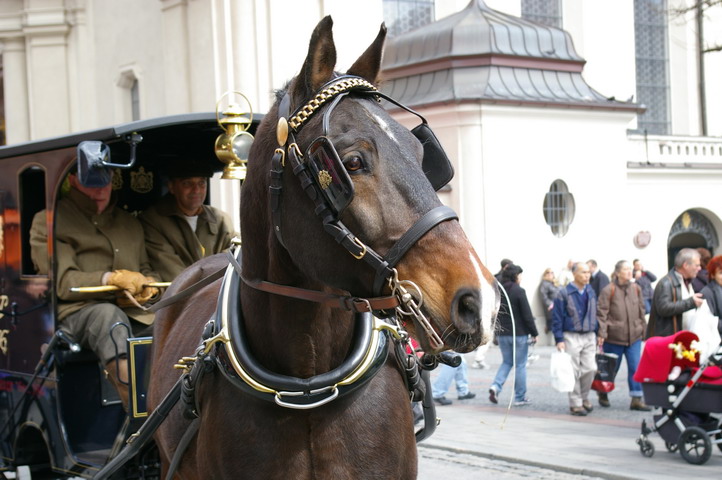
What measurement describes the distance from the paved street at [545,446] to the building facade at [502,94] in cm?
803

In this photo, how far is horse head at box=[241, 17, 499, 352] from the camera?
292 cm

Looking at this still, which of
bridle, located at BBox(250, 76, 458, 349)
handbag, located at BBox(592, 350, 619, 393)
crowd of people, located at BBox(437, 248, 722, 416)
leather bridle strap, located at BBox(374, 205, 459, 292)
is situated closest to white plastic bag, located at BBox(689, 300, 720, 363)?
crowd of people, located at BBox(437, 248, 722, 416)

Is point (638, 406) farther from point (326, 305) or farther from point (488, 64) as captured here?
point (488, 64)

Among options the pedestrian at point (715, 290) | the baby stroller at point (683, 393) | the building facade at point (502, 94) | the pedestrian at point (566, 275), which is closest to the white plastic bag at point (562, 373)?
the pedestrian at point (715, 290)

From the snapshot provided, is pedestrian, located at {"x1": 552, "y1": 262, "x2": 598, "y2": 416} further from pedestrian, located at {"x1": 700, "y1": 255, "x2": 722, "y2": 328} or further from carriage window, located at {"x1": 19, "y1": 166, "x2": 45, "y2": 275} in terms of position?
carriage window, located at {"x1": 19, "y1": 166, "x2": 45, "y2": 275}

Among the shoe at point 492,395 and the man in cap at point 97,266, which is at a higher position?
the man in cap at point 97,266

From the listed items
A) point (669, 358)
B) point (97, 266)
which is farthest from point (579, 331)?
point (97, 266)

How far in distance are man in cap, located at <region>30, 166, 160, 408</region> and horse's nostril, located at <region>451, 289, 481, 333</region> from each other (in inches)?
127

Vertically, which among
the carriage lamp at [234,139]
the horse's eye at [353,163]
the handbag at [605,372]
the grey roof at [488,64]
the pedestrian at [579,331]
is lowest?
the handbag at [605,372]

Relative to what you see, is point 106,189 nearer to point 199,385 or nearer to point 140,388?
point 140,388

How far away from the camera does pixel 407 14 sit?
2644 centimetres

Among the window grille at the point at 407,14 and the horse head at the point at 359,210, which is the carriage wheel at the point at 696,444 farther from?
the window grille at the point at 407,14

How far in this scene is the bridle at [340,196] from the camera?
2.97 m

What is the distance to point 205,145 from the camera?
6250 mm
